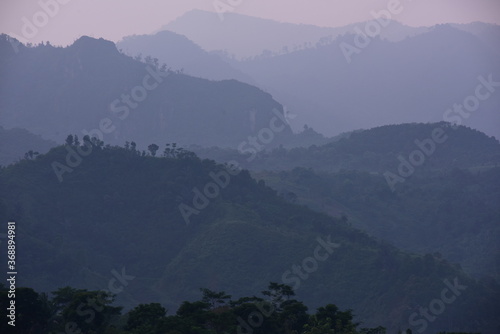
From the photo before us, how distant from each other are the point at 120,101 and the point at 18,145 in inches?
1637

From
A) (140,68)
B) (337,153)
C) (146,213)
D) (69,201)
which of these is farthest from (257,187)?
(140,68)

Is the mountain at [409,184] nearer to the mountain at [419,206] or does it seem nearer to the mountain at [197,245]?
the mountain at [419,206]

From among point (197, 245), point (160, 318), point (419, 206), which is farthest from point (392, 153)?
point (160, 318)

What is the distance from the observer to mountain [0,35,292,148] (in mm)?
138125

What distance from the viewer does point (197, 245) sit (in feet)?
222

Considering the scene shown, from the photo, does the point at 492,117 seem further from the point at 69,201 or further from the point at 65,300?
the point at 65,300

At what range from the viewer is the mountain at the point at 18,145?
9969 centimetres

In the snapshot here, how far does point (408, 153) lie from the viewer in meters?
111

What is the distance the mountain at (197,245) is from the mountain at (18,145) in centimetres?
2686

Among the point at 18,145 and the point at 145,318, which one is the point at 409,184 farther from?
the point at 145,318

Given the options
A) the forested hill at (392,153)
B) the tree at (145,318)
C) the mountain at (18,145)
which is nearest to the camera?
the tree at (145,318)

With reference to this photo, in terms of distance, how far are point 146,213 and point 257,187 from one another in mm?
11705

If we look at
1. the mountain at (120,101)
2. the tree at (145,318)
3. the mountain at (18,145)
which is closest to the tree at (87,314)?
the tree at (145,318)

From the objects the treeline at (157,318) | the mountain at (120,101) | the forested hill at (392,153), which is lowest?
the treeline at (157,318)
